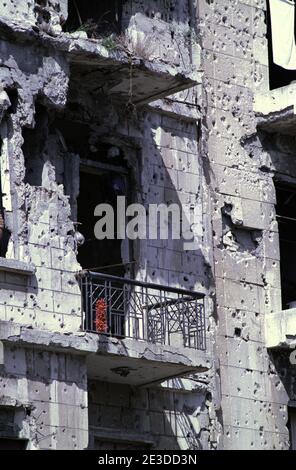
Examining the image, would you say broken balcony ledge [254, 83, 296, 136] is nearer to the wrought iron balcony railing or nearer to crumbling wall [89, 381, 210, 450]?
the wrought iron balcony railing

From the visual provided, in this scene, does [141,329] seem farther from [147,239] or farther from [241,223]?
[241,223]

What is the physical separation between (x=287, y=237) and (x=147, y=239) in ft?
10.7

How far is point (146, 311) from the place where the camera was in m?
22.8

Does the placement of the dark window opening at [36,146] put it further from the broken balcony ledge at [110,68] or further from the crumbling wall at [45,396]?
the crumbling wall at [45,396]

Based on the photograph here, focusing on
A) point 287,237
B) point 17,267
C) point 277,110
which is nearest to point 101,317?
point 17,267

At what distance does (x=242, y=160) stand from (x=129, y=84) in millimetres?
2532

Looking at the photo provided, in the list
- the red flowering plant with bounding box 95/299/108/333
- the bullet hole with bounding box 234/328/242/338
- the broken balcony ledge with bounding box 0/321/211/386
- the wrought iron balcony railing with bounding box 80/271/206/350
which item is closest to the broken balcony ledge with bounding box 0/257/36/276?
the broken balcony ledge with bounding box 0/321/211/386

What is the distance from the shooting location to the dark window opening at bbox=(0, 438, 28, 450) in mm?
20719

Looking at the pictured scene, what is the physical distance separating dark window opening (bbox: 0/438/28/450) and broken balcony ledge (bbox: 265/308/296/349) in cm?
494

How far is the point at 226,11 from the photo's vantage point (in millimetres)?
25594

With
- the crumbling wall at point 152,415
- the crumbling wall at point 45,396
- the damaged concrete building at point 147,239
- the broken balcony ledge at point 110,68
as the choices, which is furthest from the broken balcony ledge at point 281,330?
the crumbling wall at point 45,396

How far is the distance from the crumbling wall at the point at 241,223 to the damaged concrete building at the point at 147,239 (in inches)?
1.0

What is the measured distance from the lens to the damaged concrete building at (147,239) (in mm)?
21328

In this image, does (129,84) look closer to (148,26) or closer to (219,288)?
(148,26)
